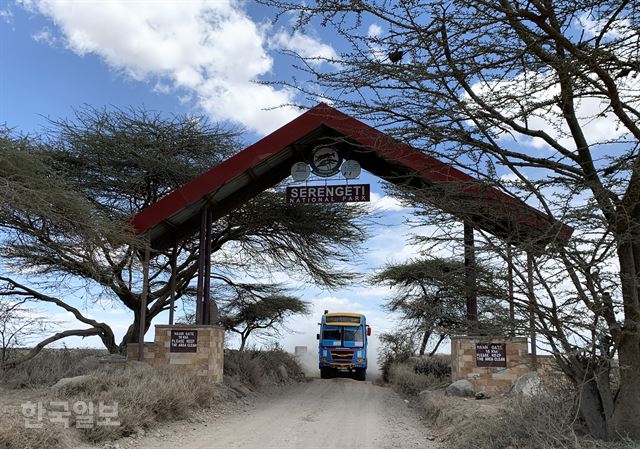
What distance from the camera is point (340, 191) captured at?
14891 mm

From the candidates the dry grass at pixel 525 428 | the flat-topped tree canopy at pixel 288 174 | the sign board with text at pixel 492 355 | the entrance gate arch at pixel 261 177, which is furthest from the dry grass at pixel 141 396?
the sign board with text at pixel 492 355

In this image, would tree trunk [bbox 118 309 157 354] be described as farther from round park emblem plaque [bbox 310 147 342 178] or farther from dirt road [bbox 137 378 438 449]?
round park emblem plaque [bbox 310 147 342 178]

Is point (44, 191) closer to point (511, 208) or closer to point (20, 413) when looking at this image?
point (20, 413)

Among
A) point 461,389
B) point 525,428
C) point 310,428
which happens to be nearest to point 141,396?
point 310,428

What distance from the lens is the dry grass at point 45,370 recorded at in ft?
42.6

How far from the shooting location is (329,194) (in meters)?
15.0

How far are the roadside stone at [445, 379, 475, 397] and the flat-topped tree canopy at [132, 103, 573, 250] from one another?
486 centimetres

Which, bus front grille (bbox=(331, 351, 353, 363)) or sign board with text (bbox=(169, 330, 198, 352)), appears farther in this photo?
bus front grille (bbox=(331, 351, 353, 363))

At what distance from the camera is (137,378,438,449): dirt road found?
8422mm

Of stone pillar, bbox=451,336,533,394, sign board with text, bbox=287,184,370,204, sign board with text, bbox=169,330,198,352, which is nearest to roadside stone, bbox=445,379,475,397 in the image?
stone pillar, bbox=451,336,533,394

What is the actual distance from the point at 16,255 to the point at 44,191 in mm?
5098

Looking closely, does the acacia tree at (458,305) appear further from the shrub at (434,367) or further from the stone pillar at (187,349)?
the shrub at (434,367)

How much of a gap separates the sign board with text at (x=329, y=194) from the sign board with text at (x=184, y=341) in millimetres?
4396

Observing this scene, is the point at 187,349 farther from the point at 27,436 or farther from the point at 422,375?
the point at 422,375
